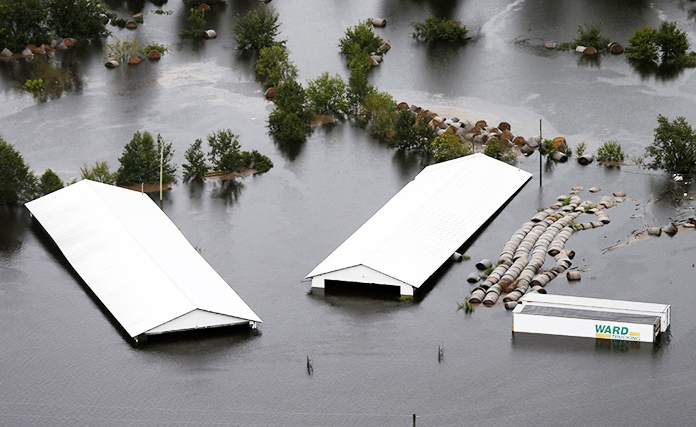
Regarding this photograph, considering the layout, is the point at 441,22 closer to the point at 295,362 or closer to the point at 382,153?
the point at 382,153

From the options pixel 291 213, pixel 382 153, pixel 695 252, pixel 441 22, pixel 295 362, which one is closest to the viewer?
pixel 295 362

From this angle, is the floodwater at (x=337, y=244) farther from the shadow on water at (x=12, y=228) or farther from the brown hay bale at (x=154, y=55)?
the brown hay bale at (x=154, y=55)

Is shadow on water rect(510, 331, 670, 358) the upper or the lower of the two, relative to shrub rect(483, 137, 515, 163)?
lower

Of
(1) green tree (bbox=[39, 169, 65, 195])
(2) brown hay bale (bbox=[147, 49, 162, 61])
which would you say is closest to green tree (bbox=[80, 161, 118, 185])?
(1) green tree (bbox=[39, 169, 65, 195])

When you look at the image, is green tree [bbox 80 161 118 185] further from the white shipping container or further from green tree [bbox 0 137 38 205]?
the white shipping container

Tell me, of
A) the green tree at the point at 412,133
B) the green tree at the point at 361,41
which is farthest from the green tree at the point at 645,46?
the green tree at the point at 412,133

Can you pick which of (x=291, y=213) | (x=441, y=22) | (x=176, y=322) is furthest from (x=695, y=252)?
(x=441, y=22)

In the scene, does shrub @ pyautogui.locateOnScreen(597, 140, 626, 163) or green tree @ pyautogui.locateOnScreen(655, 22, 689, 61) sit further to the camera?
green tree @ pyautogui.locateOnScreen(655, 22, 689, 61)
